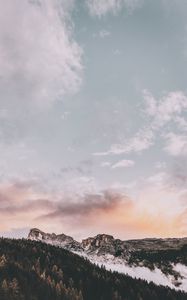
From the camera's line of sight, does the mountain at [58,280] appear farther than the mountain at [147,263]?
No

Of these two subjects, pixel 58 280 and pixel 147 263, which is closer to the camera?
pixel 58 280

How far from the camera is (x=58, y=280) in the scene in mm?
126625

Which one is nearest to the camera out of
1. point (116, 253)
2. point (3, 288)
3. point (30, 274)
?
point (3, 288)

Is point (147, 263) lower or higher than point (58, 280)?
higher

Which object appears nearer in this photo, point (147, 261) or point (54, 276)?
point (54, 276)

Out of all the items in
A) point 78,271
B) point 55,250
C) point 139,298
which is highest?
point 55,250

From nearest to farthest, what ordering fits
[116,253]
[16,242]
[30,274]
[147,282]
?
[30,274]
[147,282]
[16,242]
[116,253]

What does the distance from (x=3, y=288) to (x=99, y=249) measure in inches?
3693

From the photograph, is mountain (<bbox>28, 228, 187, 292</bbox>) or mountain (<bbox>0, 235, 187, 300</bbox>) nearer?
mountain (<bbox>0, 235, 187, 300</bbox>)

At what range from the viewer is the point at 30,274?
125m

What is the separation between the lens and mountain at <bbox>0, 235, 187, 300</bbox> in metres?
115

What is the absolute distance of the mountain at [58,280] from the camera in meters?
115

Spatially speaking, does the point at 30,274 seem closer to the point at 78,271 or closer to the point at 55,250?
the point at 78,271

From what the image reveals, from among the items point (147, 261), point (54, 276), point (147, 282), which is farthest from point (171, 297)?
point (147, 261)
